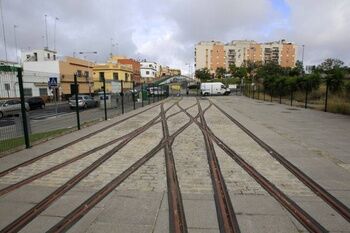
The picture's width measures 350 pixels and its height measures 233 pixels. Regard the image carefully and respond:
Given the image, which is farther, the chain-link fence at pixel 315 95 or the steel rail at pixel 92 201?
the chain-link fence at pixel 315 95

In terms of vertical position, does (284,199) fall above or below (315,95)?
below

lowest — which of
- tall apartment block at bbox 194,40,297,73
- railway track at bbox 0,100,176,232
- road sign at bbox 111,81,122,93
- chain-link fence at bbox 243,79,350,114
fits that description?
railway track at bbox 0,100,176,232

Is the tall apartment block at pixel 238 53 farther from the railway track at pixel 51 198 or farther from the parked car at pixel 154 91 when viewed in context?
the railway track at pixel 51 198

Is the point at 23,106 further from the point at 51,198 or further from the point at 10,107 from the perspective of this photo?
the point at 51,198

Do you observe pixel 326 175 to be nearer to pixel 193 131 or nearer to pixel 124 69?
pixel 193 131

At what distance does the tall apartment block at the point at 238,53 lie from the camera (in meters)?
152

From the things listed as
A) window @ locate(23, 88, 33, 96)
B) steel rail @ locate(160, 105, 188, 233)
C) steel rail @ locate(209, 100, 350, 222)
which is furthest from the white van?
steel rail @ locate(160, 105, 188, 233)

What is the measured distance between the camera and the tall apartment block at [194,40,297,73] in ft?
499

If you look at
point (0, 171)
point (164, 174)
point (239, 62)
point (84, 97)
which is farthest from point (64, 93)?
point (239, 62)

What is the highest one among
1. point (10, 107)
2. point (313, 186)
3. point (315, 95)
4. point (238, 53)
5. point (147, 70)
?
point (238, 53)

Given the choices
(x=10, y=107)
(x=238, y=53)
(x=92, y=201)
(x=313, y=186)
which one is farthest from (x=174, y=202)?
(x=238, y=53)

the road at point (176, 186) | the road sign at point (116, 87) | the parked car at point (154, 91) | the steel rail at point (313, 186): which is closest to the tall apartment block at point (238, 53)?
the parked car at point (154, 91)

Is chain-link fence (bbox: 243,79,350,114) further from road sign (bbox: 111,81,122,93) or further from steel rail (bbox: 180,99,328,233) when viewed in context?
steel rail (bbox: 180,99,328,233)

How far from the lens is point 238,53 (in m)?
153
